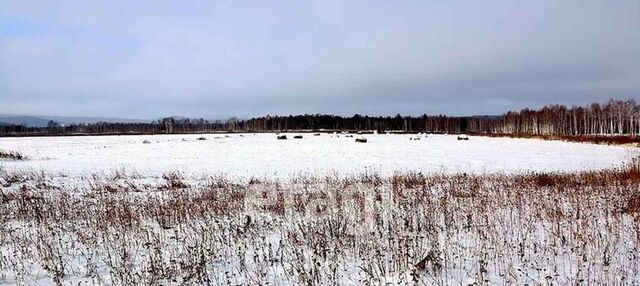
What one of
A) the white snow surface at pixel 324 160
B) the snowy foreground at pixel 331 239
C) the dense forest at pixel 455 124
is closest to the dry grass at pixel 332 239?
the snowy foreground at pixel 331 239

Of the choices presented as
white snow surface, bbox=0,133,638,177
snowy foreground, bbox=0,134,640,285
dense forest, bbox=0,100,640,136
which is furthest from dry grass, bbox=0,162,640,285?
dense forest, bbox=0,100,640,136

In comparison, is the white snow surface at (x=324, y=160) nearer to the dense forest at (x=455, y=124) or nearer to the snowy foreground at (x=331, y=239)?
the snowy foreground at (x=331, y=239)

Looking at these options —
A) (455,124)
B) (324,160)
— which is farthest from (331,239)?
(455,124)

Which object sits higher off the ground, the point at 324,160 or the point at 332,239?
the point at 332,239

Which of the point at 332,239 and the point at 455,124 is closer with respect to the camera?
the point at 332,239

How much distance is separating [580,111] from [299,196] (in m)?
136

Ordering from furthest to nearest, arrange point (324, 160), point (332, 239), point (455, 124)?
point (455, 124)
point (324, 160)
point (332, 239)

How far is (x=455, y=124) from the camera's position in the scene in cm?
16262

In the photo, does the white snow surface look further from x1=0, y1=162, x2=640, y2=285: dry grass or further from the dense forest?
the dense forest

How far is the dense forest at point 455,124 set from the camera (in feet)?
370

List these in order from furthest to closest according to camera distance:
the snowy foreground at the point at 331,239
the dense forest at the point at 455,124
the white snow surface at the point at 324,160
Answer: the dense forest at the point at 455,124, the white snow surface at the point at 324,160, the snowy foreground at the point at 331,239

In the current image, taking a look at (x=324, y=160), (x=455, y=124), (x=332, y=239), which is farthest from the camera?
(x=455, y=124)

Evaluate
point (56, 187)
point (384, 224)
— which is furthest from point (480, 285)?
point (56, 187)

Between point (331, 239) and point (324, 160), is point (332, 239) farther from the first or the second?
point (324, 160)
